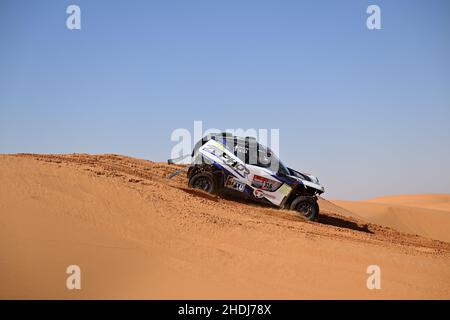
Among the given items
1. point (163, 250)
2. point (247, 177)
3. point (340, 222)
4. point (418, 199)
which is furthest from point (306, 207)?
point (418, 199)

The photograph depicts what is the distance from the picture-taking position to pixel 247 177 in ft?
39.7

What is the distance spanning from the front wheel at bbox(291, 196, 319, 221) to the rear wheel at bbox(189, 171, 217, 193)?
2054mm

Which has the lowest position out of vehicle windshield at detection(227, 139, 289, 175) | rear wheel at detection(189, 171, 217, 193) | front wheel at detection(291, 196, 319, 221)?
front wheel at detection(291, 196, 319, 221)

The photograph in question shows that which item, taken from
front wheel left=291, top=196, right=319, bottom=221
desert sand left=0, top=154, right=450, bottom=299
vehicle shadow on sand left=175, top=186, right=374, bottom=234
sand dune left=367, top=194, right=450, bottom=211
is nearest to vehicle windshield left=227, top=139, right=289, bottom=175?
front wheel left=291, top=196, right=319, bottom=221

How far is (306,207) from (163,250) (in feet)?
19.1

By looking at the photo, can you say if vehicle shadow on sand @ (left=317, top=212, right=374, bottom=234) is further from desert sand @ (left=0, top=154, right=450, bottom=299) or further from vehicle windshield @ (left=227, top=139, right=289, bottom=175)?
desert sand @ (left=0, top=154, right=450, bottom=299)

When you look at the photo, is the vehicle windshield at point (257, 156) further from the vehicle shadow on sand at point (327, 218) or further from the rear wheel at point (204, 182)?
the vehicle shadow on sand at point (327, 218)

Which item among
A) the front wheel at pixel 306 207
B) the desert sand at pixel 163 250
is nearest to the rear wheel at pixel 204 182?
the desert sand at pixel 163 250

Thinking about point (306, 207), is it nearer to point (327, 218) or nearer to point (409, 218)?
point (327, 218)

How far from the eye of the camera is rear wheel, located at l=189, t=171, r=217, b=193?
39.8ft

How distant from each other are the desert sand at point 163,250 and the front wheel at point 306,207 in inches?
63.1

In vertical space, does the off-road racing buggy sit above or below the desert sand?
above

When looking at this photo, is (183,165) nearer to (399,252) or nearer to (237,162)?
(237,162)
